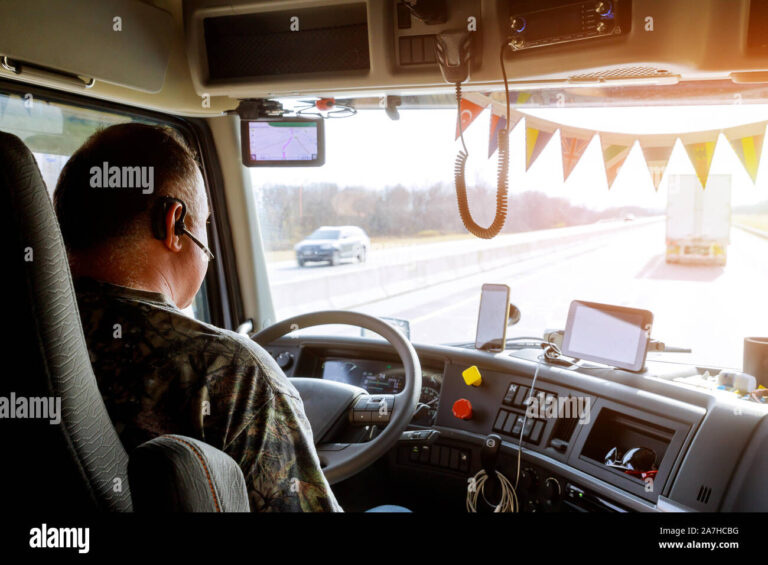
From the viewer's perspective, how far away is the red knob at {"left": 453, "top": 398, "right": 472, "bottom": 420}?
250 centimetres

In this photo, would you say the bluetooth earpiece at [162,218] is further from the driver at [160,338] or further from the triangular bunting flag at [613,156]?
the triangular bunting flag at [613,156]

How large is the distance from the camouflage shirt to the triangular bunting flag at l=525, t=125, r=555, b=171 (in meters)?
2.35

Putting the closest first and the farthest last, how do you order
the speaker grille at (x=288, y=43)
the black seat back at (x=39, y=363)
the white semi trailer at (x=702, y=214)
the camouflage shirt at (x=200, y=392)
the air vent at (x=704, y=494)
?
the black seat back at (x=39, y=363)
the camouflage shirt at (x=200, y=392)
the air vent at (x=704, y=494)
the speaker grille at (x=288, y=43)
the white semi trailer at (x=702, y=214)

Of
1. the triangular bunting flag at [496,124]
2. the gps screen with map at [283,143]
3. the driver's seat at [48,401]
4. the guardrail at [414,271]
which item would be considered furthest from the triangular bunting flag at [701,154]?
the guardrail at [414,271]

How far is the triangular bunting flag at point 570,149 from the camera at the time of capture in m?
3.08

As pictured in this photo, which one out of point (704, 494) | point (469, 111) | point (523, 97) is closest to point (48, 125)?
point (469, 111)

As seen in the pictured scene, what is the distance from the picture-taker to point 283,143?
2695mm

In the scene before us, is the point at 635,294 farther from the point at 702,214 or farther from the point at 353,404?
the point at 353,404

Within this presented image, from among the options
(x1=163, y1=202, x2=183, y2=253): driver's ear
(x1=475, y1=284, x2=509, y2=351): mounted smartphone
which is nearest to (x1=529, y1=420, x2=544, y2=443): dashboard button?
(x1=475, y1=284, x2=509, y2=351): mounted smartphone

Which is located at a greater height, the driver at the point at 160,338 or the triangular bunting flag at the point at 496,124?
the triangular bunting flag at the point at 496,124

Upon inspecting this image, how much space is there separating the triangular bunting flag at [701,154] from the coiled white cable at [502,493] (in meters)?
1.80

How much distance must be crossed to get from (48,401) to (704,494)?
1.72m

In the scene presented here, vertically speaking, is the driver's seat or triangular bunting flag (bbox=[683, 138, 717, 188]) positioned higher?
triangular bunting flag (bbox=[683, 138, 717, 188])

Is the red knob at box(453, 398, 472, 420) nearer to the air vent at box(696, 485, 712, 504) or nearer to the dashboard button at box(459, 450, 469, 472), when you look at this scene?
the dashboard button at box(459, 450, 469, 472)
